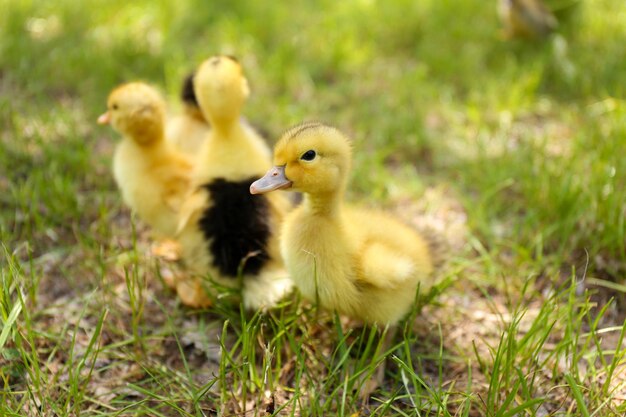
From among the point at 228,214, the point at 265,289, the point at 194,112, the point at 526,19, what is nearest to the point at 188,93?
the point at 194,112

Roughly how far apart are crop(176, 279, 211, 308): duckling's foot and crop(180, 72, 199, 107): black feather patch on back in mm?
1071

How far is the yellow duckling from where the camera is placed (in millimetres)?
1976

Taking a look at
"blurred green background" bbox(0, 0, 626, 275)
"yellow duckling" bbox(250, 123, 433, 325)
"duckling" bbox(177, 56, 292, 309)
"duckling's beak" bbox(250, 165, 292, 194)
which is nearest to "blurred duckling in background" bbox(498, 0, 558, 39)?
"blurred green background" bbox(0, 0, 626, 275)

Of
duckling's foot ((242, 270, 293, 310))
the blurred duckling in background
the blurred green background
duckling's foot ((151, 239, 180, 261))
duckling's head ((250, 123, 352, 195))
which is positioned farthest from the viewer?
the blurred duckling in background

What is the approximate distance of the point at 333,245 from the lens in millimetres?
2078

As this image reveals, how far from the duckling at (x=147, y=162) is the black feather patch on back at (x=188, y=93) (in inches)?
18.6

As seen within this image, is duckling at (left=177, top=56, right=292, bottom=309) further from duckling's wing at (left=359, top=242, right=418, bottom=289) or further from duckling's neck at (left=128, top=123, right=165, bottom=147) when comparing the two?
duckling's wing at (left=359, top=242, right=418, bottom=289)

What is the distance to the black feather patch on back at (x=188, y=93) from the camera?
3141 millimetres

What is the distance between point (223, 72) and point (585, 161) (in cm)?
200

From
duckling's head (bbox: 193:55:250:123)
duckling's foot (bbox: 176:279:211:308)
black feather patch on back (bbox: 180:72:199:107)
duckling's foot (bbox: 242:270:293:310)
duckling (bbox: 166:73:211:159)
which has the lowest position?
duckling's foot (bbox: 176:279:211:308)

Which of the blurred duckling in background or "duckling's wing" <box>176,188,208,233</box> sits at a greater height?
the blurred duckling in background

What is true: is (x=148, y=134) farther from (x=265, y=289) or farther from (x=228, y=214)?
(x=265, y=289)

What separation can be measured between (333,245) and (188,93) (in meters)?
1.51

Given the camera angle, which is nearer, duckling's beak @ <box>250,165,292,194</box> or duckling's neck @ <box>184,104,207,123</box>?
duckling's beak @ <box>250,165,292,194</box>
